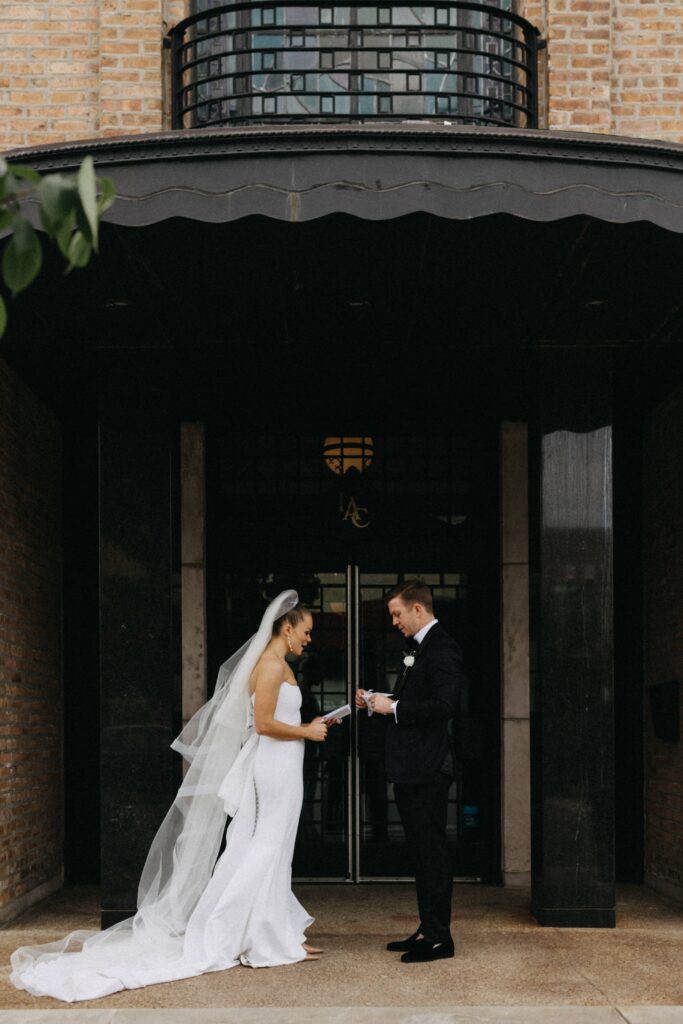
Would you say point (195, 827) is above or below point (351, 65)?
below

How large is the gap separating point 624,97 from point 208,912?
594cm

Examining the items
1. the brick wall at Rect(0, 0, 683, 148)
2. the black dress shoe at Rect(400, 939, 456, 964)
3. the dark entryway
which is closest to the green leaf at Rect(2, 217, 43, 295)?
the black dress shoe at Rect(400, 939, 456, 964)

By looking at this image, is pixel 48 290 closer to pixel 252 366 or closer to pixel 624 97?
pixel 252 366

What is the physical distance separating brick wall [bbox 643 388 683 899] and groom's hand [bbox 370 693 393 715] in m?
3.43

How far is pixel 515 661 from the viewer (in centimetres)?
1018

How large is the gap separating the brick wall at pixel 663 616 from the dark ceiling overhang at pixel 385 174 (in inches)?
137

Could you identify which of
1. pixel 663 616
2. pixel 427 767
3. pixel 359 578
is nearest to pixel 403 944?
pixel 427 767

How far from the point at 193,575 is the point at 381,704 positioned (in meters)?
3.53

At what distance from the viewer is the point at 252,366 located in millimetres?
9148

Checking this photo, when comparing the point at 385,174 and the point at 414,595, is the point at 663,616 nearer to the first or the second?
the point at 414,595

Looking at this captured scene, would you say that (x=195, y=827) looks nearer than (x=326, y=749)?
Yes

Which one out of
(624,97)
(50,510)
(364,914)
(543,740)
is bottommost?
(364,914)

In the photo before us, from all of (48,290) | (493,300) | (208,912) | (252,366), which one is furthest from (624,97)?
(208,912)

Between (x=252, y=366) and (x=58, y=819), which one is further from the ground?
(x=252, y=366)
